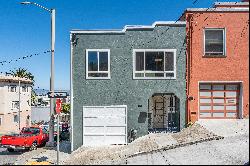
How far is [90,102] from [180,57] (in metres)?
6.12

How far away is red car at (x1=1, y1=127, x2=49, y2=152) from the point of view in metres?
20.2

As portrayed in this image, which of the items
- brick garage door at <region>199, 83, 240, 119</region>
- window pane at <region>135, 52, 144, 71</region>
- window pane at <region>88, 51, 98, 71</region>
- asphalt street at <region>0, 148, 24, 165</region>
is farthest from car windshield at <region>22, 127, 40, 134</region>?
brick garage door at <region>199, 83, 240, 119</region>

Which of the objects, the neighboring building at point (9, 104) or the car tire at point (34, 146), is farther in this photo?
the neighboring building at point (9, 104)

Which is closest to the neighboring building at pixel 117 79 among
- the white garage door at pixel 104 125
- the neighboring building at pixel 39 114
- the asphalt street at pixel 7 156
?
the white garage door at pixel 104 125

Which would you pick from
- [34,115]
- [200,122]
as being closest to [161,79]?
[200,122]

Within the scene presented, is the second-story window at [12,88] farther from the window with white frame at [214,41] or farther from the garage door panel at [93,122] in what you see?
the window with white frame at [214,41]

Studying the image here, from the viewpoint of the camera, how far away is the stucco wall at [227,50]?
19969 millimetres

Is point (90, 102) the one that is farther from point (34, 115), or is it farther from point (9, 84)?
point (34, 115)

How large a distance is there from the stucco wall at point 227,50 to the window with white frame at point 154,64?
1.30 meters

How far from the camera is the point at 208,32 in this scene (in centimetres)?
2023

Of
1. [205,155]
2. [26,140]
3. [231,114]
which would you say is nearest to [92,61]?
[26,140]

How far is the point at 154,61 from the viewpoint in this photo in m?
19.9

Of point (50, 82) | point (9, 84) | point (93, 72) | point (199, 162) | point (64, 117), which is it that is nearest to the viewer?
point (199, 162)

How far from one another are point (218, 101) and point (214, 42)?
3.77 m
